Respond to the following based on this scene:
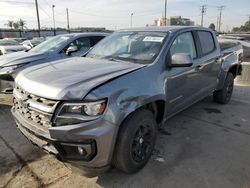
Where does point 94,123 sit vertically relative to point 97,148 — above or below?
above

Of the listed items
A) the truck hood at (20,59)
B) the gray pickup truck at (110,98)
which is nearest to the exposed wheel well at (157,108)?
the gray pickup truck at (110,98)

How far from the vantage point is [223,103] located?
5.62 m

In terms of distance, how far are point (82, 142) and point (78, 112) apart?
28 cm

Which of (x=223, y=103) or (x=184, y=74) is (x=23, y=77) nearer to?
(x=184, y=74)

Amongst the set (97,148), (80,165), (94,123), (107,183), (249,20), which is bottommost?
(107,183)

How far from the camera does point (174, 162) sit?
3.19m

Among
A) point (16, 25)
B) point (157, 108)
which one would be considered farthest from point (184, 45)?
point (16, 25)

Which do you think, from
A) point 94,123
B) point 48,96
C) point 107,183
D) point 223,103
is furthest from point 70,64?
point 223,103

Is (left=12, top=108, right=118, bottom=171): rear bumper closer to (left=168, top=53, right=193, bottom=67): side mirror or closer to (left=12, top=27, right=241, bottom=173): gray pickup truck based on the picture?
(left=12, top=27, right=241, bottom=173): gray pickup truck

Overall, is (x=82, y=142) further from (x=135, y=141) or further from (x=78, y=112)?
(x=135, y=141)

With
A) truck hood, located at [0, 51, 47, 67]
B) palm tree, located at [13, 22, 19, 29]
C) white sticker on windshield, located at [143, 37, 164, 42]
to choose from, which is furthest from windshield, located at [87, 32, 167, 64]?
palm tree, located at [13, 22, 19, 29]

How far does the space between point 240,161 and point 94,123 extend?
7.08 ft

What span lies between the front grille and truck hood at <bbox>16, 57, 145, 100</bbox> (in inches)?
2.4

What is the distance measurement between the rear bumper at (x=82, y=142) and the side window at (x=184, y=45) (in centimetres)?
170
